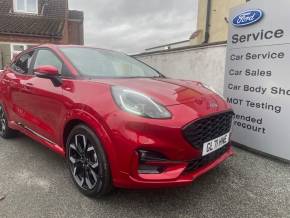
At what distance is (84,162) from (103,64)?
1.21 m

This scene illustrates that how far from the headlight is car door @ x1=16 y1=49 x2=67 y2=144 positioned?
2.46 ft

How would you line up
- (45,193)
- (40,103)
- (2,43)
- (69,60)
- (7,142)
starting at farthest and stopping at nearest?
(2,43) → (7,142) → (40,103) → (69,60) → (45,193)

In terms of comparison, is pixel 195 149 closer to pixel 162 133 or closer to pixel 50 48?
pixel 162 133

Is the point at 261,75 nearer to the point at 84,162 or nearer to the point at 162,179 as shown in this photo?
the point at 162,179

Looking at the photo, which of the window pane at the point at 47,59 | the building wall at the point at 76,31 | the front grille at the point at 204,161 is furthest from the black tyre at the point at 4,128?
the building wall at the point at 76,31

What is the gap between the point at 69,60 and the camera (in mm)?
2982

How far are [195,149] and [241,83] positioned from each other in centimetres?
214

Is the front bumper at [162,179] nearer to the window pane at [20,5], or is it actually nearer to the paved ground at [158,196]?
the paved ground at [158,196]

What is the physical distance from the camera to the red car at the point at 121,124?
2168 mm

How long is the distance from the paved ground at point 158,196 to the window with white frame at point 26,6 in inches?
652

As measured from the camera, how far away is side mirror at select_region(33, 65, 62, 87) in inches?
110

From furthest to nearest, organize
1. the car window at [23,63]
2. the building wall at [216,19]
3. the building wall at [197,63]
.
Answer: the building wall at [216,19] < the building wall at [197,63] < the car window at [23,63]

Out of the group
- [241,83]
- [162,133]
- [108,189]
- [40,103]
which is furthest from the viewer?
[241,83]

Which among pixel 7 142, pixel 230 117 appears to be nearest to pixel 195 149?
pixel 230 117
